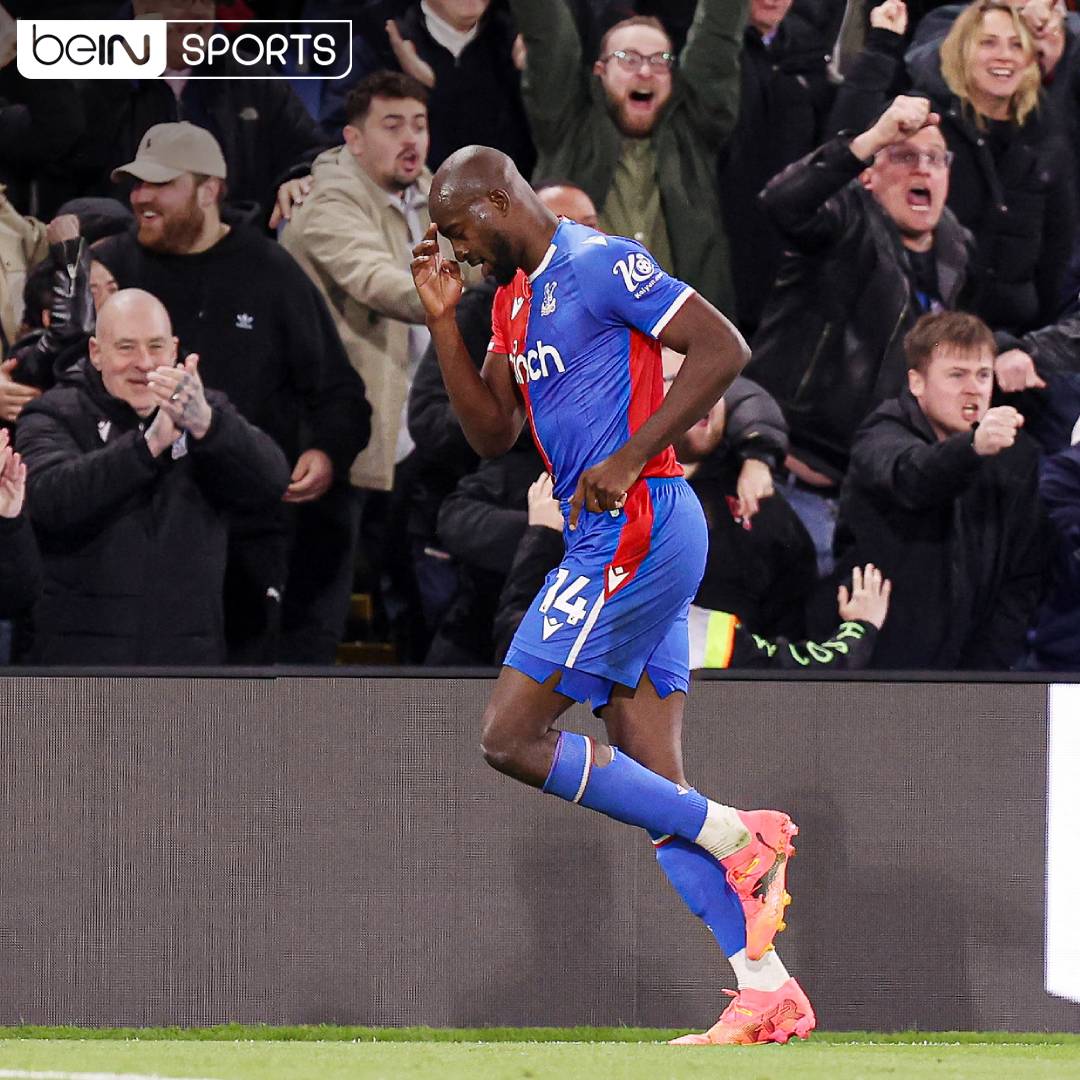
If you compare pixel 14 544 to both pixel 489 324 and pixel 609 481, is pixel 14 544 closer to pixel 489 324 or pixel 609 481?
pixel 489 324

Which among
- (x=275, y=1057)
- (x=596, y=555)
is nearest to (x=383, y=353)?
(x=596, y=555)

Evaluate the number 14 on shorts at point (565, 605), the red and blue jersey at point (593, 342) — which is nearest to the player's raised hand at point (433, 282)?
the red and blue jersey at point (593, 342)

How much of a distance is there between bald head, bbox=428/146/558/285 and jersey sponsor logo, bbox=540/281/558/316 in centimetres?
7

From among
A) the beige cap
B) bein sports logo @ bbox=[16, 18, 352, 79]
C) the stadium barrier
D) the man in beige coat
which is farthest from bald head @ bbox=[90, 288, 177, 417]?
the stadium barrier

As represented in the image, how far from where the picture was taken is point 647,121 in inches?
210

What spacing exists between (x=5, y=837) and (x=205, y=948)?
0.66m

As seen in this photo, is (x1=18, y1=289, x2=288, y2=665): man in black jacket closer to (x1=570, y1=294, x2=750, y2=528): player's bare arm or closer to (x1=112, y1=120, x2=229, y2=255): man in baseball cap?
(x1=112, y1=120, x2=229, y2=255): man in baseball cap

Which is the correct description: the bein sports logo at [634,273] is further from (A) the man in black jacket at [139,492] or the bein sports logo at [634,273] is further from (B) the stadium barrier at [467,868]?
(A) the man in black jacket at [139,492]

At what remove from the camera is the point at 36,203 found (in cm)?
533

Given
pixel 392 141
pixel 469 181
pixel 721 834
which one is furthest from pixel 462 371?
pixel 392 141

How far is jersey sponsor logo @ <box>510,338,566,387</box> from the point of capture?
12.9 feet

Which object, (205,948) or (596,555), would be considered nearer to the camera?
(596,555)

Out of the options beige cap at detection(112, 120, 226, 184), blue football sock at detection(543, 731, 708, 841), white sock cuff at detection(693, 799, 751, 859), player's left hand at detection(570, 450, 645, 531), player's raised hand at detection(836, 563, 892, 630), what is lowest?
white sock cuff at detection(693, 799, 751, 859)

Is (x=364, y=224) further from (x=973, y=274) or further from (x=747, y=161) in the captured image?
(x=973, y=274)
